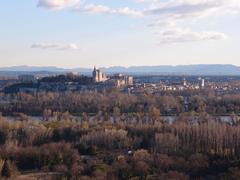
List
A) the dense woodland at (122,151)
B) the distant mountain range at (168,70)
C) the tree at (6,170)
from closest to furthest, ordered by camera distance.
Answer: the tree at (6,170) → the dense woodland at (122,151) → the distant mountain range at (168,70)

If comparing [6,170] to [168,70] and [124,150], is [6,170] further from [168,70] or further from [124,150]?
[168,70]

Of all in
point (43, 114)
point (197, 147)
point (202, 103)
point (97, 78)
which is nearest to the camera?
point (197, 147)

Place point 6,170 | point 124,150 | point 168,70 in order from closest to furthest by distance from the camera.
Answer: point 6,170, point 124,150, point 168,70

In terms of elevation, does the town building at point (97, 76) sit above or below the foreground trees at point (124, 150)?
above

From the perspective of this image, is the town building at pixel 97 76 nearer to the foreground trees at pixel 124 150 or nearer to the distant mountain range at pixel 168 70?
the foreground trees at pixel 124 150

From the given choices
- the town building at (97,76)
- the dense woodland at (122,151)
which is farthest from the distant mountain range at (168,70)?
the dense woodland at (122,151)

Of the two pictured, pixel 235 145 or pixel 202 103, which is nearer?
pixel 235 145

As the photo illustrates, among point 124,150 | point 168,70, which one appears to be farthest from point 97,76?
point 168,70

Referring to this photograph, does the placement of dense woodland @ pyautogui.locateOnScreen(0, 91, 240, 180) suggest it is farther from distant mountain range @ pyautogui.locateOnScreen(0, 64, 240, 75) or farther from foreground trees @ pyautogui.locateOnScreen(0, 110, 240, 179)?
distant mountain range @ pyautogui.locateOnScreen(0, 64, 240, 75)

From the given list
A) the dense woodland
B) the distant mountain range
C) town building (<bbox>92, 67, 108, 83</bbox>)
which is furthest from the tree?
the distant mountain range

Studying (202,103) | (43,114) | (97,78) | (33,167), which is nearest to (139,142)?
(33,167)

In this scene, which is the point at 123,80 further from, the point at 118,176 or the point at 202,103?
the point at 118,176
